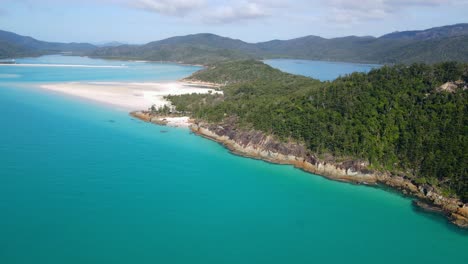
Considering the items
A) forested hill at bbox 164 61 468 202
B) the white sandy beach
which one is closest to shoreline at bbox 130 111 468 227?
forested hill at bbox 164 61 468 202

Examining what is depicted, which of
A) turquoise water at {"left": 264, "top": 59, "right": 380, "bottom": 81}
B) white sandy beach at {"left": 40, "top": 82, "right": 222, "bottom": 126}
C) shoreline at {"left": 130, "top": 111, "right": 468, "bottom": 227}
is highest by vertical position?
turquoise water at {"left": 264, "top": 59, "right": 380, "bottom": 81}

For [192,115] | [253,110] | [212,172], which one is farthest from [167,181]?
[192,115]

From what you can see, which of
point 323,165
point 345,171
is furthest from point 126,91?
point 345,171

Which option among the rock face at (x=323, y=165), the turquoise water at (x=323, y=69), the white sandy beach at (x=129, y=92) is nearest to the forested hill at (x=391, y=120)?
the rock face at (x=323, y=165)

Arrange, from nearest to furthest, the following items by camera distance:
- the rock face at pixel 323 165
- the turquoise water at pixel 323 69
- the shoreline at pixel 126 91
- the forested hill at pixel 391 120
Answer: the rock face at pixel 323 165
the forested hill at pixel 391 120
the shoreline at pixel 126 91
the turquoise water at pixel 323 69

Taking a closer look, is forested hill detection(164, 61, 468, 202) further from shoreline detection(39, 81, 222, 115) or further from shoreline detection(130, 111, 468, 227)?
shoreline detection(39, 81, 222, 115)

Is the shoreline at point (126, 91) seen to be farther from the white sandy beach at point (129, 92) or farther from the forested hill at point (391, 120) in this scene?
the forested hill at point (391, 120)

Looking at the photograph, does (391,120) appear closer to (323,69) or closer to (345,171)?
(345,171)
